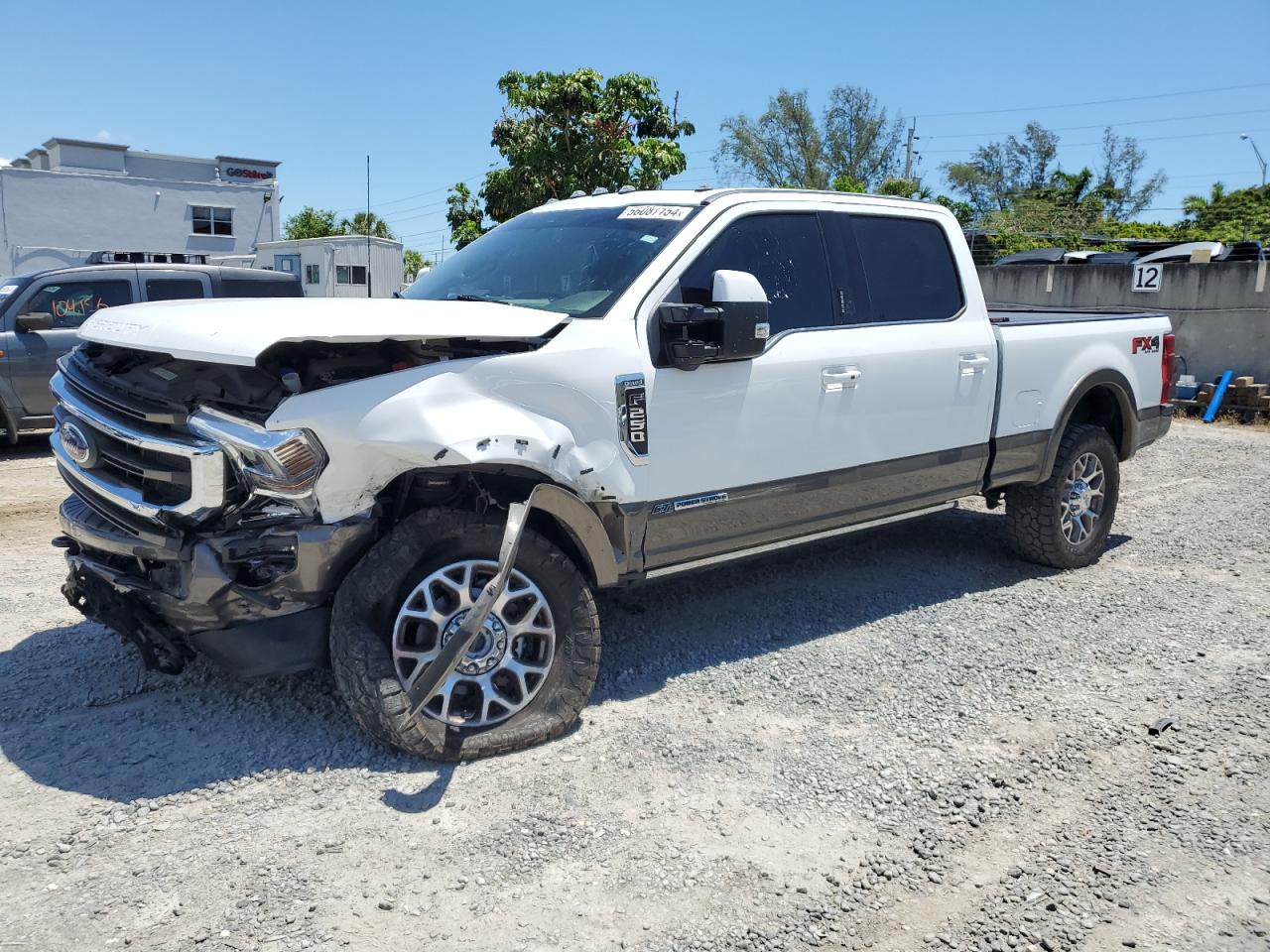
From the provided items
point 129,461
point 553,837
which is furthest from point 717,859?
point 129,461

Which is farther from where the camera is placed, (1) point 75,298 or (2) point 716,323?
(1) point 75,298

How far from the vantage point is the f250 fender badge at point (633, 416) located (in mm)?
4129

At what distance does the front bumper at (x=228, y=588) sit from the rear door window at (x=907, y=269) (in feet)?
9.54

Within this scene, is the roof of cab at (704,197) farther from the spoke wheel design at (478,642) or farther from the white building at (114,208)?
the white building at (114,208)

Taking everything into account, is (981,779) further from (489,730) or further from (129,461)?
(129,461)

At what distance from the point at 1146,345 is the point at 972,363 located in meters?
1.90

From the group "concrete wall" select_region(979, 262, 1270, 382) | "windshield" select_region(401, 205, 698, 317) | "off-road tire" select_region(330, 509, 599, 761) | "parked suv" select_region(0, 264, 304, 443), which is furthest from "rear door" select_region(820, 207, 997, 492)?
"concrete wall" select_region(979, 262, 1270, 382)

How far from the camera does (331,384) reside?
141 inches

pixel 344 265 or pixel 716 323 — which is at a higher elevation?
pixel 344 265

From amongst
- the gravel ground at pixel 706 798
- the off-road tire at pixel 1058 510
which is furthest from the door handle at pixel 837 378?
the off-road tire at pixel 1058 510

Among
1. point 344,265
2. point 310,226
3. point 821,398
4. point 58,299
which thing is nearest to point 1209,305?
point 821,398

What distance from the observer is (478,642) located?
380 centimetres

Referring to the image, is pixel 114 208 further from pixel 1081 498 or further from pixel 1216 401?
pixel 1081 498

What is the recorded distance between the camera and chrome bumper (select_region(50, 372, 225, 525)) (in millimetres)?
3459
